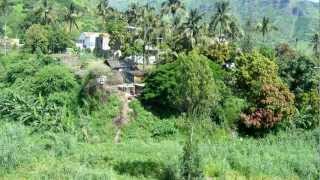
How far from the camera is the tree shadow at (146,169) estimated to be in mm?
24141

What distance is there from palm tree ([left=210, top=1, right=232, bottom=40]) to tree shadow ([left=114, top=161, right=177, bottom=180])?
31052 mm

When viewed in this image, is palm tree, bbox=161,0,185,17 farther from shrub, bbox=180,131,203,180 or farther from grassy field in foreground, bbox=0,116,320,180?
shrub, bbox=180,131,203,180

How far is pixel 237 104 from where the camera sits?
34.9 metres

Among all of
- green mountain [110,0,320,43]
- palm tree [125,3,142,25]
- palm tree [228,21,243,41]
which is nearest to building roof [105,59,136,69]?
palm tree [228,21,243,41]

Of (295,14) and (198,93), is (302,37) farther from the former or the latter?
(198,93)

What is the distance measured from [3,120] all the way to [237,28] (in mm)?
31838

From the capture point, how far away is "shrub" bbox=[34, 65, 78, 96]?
36.5m

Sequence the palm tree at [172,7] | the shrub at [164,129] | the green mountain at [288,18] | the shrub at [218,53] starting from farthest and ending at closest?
the green mountain at [288,18]
the palm tree at [172,7]
the shrub at [218,53]
the shrub at [164,129]

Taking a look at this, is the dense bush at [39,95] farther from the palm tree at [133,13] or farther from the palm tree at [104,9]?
the palm tree at [104,9]

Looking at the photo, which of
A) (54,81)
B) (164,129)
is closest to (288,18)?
(54,81)

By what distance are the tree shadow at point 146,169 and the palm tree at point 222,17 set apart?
31.1 meters

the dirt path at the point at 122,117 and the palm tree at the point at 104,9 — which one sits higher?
the palm tree at the point at 104,9

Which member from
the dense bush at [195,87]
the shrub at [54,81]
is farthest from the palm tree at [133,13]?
the dense bush at [195,87]

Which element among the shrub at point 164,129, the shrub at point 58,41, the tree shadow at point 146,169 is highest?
the shrub at point 58,41
